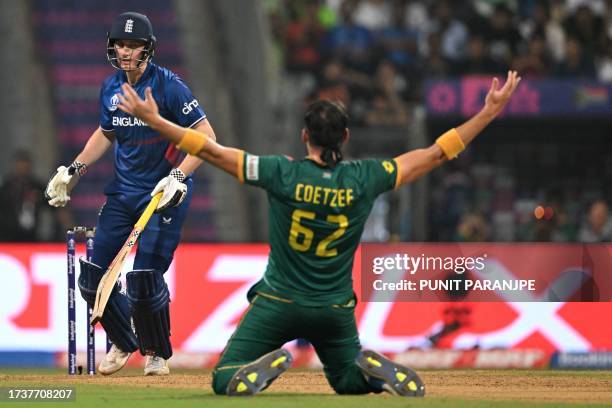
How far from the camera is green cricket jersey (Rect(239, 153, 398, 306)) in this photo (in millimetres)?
7711

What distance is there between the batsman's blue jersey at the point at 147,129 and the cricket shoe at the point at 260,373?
2343mm

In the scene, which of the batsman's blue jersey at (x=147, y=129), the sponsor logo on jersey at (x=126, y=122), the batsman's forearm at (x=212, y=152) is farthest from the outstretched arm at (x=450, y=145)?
the sponsor logo on jersey at (x=126, y=122)

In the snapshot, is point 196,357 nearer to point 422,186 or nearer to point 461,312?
point 461,312

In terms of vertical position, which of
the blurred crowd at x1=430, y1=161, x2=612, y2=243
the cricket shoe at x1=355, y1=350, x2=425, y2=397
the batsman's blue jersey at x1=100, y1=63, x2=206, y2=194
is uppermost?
the batsman's blue jersey at x1=100, y1=63, x2=206, y2=194

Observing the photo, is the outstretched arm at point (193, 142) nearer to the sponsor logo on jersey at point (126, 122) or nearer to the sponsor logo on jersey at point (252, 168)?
the sponsor logo on jersey at point (252, 168)

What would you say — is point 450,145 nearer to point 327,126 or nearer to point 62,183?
point 327,126

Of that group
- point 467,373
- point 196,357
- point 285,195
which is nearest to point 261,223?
point 196,357

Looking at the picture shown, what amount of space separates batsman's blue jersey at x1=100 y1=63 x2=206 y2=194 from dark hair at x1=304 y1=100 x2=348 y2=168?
81.9 inches

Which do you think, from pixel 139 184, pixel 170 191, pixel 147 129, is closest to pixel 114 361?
pixel 139 184

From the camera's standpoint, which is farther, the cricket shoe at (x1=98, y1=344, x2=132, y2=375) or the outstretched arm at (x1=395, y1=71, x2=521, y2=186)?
the cricket shoe at (x1=98, y1=344, x2=132, y2=375)

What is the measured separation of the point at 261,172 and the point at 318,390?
1.75m

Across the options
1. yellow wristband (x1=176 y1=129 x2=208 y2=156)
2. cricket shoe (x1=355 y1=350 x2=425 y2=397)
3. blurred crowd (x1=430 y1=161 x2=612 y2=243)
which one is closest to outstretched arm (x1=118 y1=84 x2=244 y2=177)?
yellow wristband (x1=176 y1=129 x2=208 y2=156)

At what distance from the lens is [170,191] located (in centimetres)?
934

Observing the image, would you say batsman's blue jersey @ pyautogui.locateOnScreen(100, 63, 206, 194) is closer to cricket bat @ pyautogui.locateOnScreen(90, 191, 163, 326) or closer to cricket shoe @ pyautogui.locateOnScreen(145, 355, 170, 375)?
cricket bat @ pyautogui.locateOnScreen(90, 191, 163, 326)
